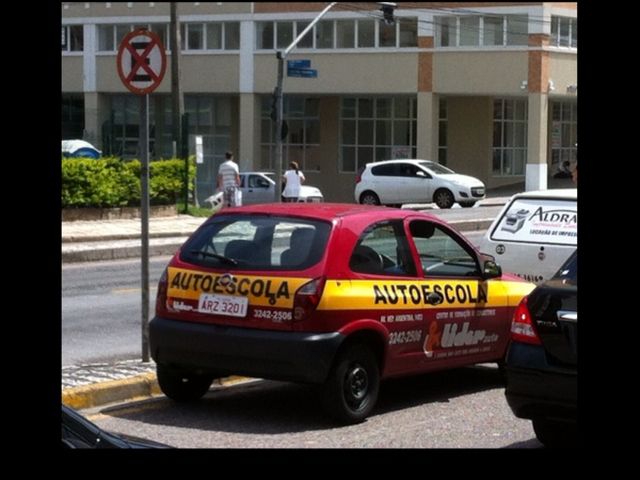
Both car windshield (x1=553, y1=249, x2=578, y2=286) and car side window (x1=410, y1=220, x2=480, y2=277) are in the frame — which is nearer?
car windshield (x1=553, y1=249, x2=578, y2=286)

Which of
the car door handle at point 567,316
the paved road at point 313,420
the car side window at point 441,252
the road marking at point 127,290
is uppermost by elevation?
the car side window at point 441,252

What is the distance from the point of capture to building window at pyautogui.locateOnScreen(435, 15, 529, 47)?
162ft

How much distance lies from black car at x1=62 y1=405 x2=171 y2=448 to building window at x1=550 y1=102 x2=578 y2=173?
52.6 meters

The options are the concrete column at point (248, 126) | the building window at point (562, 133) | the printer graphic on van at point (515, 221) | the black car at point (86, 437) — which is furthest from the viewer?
the building window at point (562, 133)

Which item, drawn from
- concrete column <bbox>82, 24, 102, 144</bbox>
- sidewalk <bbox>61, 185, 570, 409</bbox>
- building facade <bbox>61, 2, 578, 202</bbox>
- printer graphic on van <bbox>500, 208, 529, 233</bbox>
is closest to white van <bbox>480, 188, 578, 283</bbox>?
printer graphic on van <bbox>500, 208, 529, 233</bbox>

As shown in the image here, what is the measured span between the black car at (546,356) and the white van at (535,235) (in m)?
5.56

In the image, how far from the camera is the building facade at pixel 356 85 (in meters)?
49.6

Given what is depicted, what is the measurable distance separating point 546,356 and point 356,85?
4657 centimetres

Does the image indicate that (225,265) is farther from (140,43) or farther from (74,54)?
(74,54)

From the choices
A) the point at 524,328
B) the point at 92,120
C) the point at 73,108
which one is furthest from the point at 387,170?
the point at 524,328

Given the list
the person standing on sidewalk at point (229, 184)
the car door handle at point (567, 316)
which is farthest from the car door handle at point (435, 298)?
the person standing on sidewalk at point (229, 184)

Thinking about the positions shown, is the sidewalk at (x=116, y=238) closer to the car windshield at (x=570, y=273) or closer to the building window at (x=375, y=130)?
the car windshield at (x=570, y=273)

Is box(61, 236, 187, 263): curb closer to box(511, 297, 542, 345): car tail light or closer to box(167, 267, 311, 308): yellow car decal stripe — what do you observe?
box(167, 267, 311, 308): yellow car decal stripe

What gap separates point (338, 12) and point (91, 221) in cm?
2921
